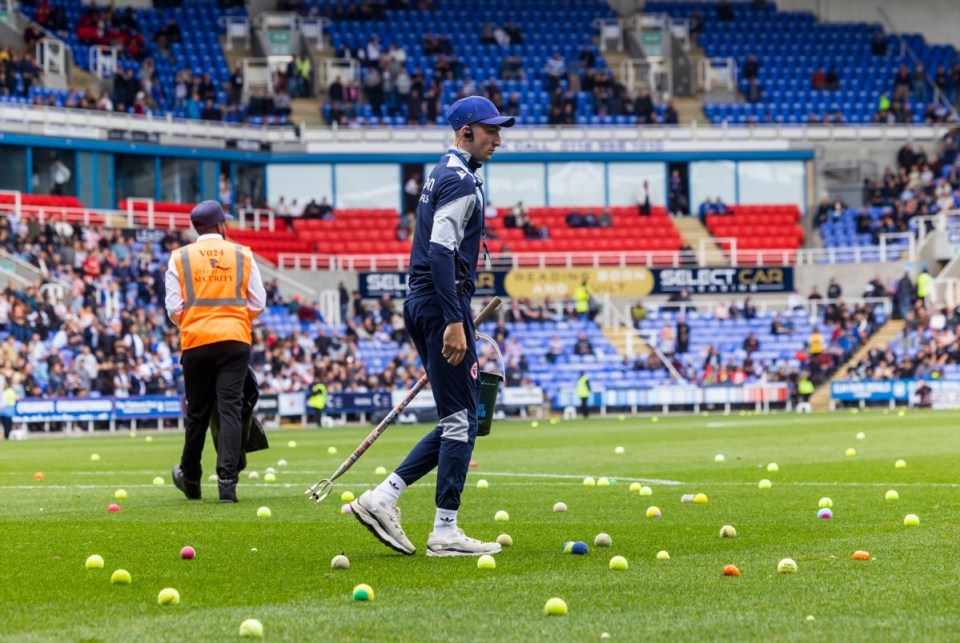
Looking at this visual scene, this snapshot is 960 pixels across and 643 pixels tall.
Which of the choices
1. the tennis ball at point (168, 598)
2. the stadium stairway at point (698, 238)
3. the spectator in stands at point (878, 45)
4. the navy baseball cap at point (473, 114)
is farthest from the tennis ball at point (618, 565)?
the spectator in stands at point (878, 45)

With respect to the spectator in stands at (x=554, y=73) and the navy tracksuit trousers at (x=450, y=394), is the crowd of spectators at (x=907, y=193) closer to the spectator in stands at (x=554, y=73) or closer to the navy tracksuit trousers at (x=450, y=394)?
the spectator in stands at (x=554, y=73)

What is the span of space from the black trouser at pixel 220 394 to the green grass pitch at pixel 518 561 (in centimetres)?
43

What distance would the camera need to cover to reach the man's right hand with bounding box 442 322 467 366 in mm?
8047

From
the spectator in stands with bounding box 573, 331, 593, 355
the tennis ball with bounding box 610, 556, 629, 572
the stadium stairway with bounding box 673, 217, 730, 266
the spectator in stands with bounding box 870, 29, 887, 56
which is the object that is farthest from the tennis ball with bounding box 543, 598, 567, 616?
the spectator in stands with bounding box 870, 29, 887, 56

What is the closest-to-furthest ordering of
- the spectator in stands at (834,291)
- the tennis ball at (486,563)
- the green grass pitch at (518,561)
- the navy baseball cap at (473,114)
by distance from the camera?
the green grass pitch at (518,561) → the tennis ball at (486,563) → the navy baseball cap at (473,114) → the spectator in stands at (834,291)

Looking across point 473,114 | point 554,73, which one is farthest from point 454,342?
point 554,73

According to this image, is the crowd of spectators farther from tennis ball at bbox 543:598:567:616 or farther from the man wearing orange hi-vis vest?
tennis ball at bbox 543:598:567:616

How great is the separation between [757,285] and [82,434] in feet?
76.9

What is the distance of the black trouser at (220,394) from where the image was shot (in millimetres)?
11734

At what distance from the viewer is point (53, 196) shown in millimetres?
45562

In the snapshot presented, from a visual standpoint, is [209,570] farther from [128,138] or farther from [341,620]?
[128,138]

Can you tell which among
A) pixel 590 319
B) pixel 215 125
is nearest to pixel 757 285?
pixel 590 319

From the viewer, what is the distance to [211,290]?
11.7 metres

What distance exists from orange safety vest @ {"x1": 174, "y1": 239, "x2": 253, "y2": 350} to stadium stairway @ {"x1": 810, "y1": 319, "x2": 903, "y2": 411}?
30655mm
